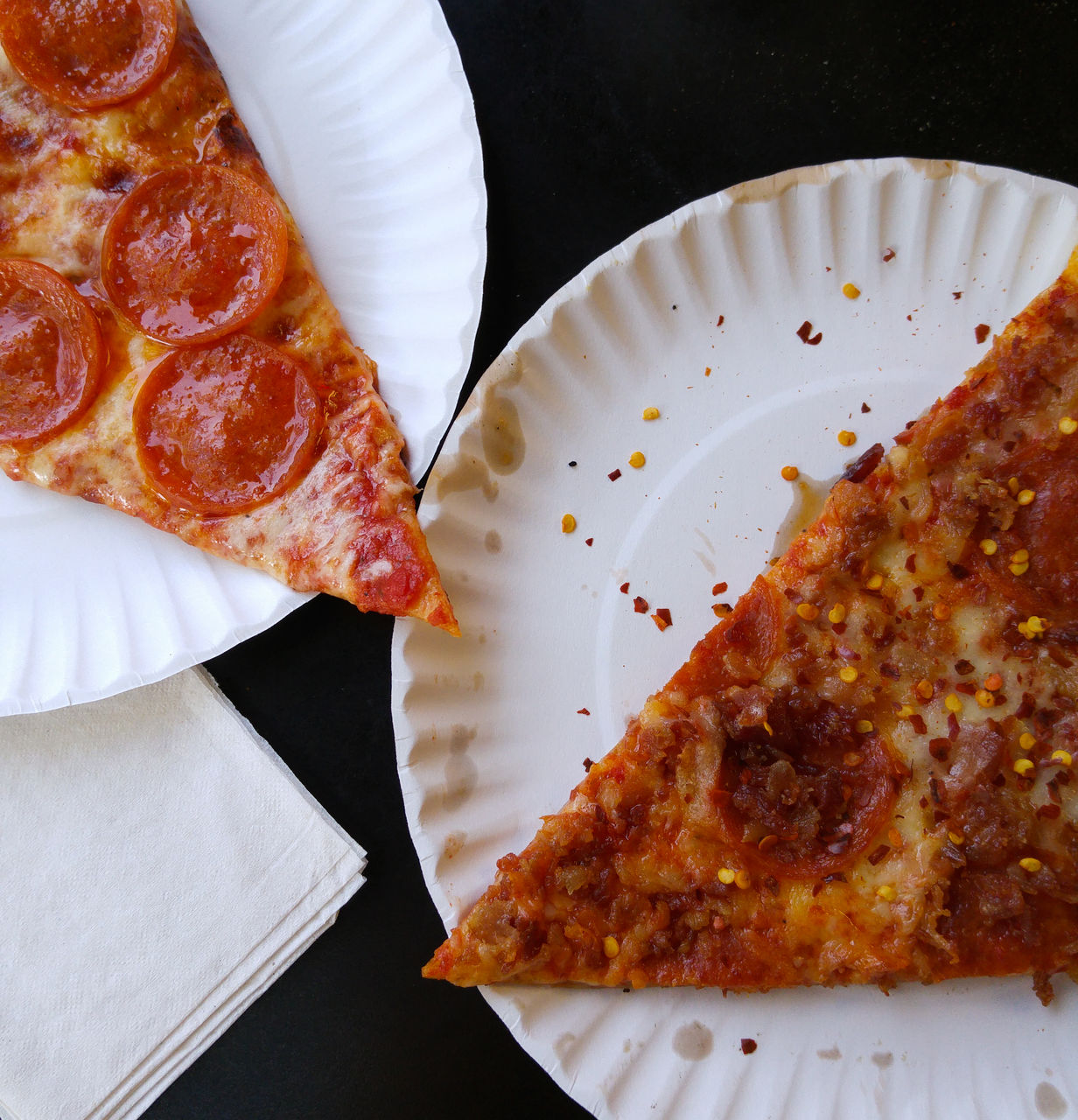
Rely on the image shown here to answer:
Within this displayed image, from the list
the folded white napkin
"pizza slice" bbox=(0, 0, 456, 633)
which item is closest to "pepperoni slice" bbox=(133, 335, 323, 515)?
"pizza slice" bbox=(0, 0, 456, 633)

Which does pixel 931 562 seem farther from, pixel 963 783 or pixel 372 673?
pixel 372 673

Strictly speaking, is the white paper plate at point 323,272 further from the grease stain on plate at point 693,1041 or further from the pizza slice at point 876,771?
the grease stain on plate at point 693,1041

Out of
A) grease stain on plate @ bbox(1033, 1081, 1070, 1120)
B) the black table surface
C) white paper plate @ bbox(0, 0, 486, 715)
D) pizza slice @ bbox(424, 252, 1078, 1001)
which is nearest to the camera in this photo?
pizza slice @ bbox(424, 252, 1078, 1001)

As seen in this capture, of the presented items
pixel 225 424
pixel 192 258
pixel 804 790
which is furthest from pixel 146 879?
pixel 804 790

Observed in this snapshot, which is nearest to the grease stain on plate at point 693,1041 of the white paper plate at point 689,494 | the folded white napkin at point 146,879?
the white paper plate at point 689,494

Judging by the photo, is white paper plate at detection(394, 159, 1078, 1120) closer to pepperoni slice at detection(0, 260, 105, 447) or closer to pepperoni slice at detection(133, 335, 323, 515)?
pepperoni slice at detection(133, 335, 323, 515)
